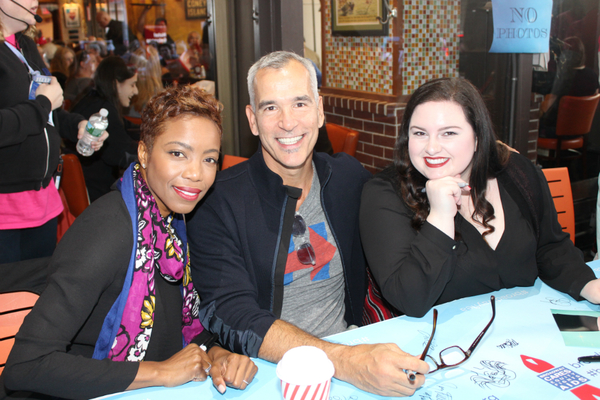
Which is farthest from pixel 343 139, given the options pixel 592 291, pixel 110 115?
pixel 592 291

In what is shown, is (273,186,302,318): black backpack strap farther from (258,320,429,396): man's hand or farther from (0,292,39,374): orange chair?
(0,292,39,374): orange chair

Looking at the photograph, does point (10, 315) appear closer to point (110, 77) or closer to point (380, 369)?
point (380, 369)

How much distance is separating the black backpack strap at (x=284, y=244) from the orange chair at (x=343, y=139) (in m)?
1.65

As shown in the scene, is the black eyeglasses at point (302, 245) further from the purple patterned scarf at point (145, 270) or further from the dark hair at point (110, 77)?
the dark hair at point (110, 77)

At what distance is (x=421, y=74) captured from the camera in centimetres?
388

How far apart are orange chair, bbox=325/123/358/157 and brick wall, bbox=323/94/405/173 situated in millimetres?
505

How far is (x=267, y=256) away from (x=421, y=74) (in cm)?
266

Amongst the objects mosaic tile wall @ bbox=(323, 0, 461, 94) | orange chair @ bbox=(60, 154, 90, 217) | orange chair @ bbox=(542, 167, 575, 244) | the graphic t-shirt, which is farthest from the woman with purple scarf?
mosaic tile wall @ bbox=(323, 0, 461, 94)

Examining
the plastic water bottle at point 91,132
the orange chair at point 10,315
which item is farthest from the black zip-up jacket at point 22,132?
the orange chair at point 10,315

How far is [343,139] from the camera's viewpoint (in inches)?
138

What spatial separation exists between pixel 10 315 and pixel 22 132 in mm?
1085

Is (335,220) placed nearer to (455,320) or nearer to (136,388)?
(455,320)

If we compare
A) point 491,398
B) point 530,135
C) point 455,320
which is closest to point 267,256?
point 455,320

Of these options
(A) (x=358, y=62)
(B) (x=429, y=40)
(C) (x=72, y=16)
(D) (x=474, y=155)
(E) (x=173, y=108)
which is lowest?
(D) (x=474, y=155)
